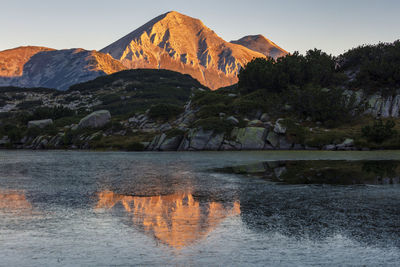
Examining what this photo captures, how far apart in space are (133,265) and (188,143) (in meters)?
45.9

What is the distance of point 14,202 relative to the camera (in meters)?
14.0

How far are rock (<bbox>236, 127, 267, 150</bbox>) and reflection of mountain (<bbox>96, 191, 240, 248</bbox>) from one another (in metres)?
34.8

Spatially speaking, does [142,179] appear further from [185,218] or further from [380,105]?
[380,105]

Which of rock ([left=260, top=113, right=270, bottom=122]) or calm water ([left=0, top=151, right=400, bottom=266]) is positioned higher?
rock ([left=260, top=113, right=270, bottom=122])

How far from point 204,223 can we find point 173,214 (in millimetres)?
1559

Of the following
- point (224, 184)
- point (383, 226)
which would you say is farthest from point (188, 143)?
point (383, 226)

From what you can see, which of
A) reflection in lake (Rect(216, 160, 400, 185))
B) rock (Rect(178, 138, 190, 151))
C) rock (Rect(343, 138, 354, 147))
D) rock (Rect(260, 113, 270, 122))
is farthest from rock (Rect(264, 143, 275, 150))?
reflection in lake (Rect(216, 160, 400, 185))

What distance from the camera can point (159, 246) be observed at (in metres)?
8.27

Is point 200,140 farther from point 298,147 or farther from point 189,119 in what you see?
point 298,147

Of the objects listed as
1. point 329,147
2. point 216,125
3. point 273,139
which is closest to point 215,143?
point 216,125

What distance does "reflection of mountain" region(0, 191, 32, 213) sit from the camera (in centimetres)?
1270

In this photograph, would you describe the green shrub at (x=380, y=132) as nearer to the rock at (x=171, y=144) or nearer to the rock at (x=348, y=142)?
the rock at (x=348, y=142)

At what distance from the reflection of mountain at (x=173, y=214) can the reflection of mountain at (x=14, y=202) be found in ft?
8.72

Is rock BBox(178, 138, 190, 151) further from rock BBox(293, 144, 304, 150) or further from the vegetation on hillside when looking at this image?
the vegetation on hillside
